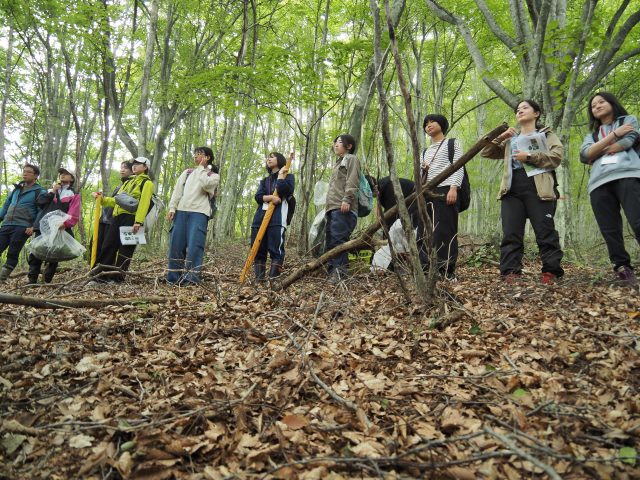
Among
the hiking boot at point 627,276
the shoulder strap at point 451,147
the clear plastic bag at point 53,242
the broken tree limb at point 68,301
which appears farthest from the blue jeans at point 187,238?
the hiking boot at point 627,276

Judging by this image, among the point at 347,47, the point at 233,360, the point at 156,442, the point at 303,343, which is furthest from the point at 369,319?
the point at 347,47

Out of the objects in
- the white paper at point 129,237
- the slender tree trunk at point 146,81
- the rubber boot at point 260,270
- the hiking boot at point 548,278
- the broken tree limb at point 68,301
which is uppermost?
the slender tree trunk at point 146,81

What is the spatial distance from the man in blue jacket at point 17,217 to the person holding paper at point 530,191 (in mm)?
6879

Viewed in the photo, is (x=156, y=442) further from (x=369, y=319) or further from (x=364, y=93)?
(x=364, y=93)

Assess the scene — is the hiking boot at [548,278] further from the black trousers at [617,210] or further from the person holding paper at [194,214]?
the person holding paper at [194,214]

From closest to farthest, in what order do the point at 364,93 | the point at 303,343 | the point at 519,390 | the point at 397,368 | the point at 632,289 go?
the point at 519,390
the point at 397,368
the point at 303,343
the point at 632,289
the point at 364,93

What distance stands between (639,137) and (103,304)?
17.3 ft

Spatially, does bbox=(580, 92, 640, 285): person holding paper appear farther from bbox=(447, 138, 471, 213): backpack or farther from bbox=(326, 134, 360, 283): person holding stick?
bbox=(326, 134, 360, 283): person holding stick

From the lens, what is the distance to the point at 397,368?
90.7 inches

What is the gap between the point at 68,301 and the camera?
3.08m

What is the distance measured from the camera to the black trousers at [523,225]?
12.8 ft

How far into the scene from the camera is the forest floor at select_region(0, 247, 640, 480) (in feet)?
4.97

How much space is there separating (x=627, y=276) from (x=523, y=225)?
40.4 inches

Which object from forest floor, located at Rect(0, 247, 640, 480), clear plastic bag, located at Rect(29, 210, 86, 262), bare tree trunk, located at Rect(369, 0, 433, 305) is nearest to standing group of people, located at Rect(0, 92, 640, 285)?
clear plastic bag, located at Rect(29, 210, 86, 262)
